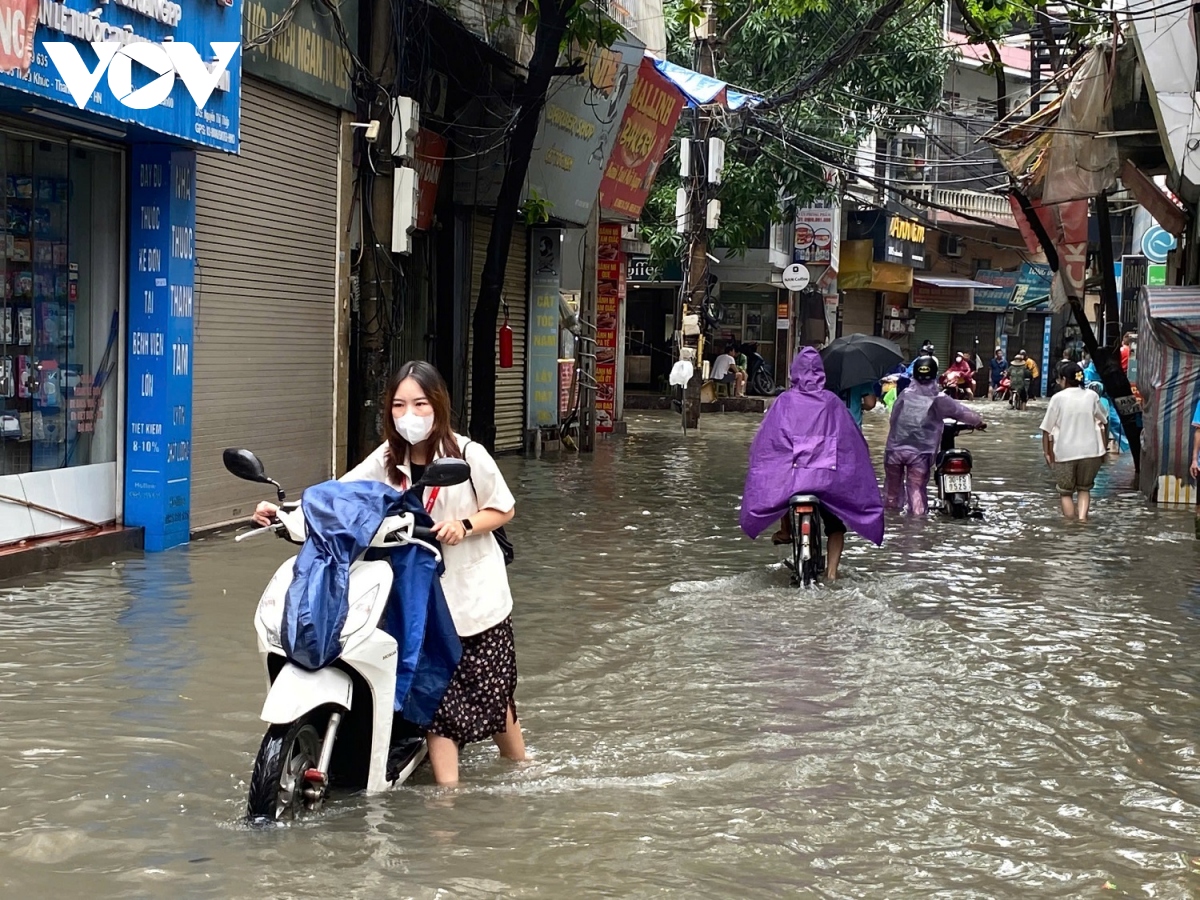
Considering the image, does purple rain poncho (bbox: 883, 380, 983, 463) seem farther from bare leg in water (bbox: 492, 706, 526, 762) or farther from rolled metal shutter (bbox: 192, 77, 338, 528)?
bare leg in water (bbox: 492, 706, 526, 762)

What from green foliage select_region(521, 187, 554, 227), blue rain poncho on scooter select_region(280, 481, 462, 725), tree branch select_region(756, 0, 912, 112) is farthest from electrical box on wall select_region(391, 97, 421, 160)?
blue rain poncho on scooter select_region(280, 481, 462, 725)

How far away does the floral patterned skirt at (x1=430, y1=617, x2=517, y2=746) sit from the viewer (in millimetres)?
5184

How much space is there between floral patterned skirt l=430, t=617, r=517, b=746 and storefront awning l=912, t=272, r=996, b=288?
45.7m

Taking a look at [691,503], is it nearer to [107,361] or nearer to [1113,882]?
[107,361]

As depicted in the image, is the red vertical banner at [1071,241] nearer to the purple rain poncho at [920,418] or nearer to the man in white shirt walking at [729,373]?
the purple rain poncho at [920,418]

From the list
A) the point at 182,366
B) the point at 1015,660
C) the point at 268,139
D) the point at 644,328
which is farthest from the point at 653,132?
the point at 644,328

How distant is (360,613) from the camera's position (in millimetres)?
4688

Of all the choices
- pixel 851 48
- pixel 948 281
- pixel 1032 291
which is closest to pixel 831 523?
pixel 851 48

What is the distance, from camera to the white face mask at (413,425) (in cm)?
512

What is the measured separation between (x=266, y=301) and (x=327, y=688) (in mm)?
7901

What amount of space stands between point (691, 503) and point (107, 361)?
6.66m

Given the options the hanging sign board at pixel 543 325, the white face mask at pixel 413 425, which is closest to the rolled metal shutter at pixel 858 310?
the hanging sign board at pixel 543 325

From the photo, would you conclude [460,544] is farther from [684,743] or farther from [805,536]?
[805,536]

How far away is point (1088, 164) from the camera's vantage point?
54.0ft
